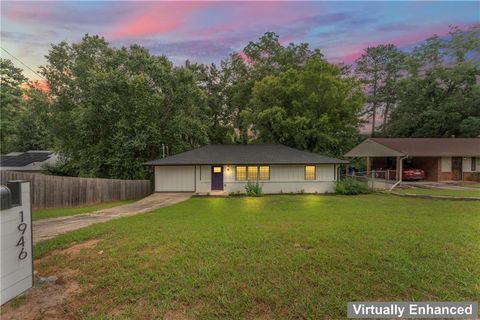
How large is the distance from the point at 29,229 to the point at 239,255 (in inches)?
133

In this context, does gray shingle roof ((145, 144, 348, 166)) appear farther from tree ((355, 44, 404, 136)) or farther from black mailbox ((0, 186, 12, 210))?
tree ((355, 44, 404, 136))

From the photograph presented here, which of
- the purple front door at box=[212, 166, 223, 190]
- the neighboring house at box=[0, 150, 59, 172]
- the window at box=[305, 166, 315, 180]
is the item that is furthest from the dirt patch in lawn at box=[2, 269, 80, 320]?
the neighboring house at box=[0, 150, 59, 172]

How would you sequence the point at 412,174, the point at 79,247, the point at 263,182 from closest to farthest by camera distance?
the point at 79,247, the point at 263,182, the point at 412,174

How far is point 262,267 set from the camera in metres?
4.58

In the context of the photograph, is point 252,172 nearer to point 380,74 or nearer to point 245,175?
point 245,175

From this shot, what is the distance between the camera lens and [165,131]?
22047 millimetres

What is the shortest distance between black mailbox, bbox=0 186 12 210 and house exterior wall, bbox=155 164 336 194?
47.8 ft

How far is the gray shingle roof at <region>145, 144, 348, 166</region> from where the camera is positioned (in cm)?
1756

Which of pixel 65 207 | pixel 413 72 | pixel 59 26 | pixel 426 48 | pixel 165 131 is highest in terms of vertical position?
pixel 426 48

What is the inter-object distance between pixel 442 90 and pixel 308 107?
65.5 feet

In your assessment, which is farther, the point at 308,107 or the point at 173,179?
the point at 308,107

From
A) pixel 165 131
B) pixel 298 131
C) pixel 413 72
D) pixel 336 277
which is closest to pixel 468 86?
pixel 413 72

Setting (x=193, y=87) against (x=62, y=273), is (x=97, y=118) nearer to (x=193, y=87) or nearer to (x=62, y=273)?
(x=193, y=87)

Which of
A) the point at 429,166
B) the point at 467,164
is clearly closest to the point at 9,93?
the point at 429,166
